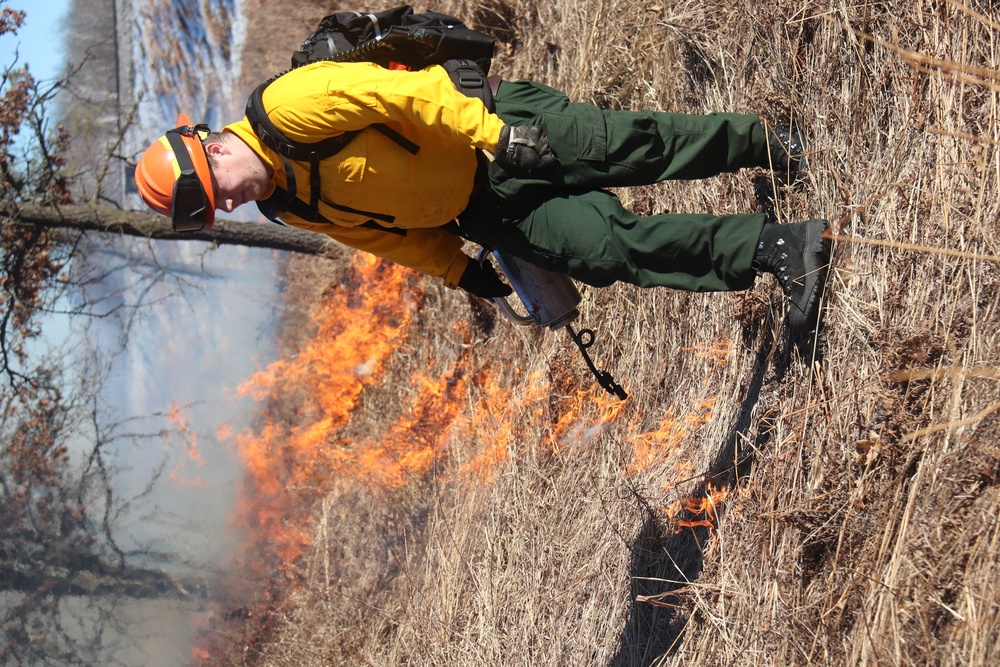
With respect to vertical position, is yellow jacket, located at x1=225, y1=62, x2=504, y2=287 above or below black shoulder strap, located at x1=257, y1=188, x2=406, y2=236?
above

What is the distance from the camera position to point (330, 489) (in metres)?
6.00

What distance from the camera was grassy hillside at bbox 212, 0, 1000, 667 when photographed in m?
2.34

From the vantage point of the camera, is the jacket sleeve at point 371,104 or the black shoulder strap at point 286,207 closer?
the jacket sleeve at point 371,104

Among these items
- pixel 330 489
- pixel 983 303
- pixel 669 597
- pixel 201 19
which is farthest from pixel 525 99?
pixel 201 19

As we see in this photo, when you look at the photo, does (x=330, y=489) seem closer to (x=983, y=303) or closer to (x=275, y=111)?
(x=275, y=111)

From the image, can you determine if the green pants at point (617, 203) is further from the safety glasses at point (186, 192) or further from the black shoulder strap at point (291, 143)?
the safety glasses at point (186, 192)

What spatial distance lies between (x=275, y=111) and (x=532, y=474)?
2.56 metres

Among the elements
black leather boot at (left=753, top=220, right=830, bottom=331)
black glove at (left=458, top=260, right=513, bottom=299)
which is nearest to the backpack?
black glove at (left=458, top=260, right=513, bottom=299)

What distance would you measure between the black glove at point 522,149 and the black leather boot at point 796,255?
76 cm

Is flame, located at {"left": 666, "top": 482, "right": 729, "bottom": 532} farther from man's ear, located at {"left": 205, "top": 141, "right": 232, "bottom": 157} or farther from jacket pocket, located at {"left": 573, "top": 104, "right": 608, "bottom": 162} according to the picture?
man's ear, located at {"left": 205, "top": 141, "right": 232, "bottom": 157}

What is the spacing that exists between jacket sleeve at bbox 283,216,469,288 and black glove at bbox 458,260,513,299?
3 cm

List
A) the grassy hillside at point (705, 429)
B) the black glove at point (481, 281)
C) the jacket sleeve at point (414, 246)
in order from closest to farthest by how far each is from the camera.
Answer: the grassy hillside at point (705, 429) < the jacket sleeve at point (414, 246) < the black glove at point (481, 281)

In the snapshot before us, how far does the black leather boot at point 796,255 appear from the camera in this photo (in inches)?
103

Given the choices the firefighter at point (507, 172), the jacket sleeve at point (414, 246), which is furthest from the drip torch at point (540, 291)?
the firefighter at point (507, 172)
